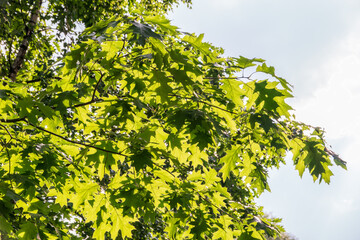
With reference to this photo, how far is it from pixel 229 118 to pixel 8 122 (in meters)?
1.81

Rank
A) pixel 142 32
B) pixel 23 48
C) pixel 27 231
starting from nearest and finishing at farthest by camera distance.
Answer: pixel 142 32, pixel 27 231, pixel 23 48

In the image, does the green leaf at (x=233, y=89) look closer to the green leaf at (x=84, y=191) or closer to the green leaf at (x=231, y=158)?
the green leaf at (x=231, y=158)

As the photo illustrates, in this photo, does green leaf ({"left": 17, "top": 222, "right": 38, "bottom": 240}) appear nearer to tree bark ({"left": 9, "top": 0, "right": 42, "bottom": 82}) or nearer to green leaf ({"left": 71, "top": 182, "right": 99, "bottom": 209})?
green leaf ({"left": 71, "top": 182, "right": 99, "bottom": 209})

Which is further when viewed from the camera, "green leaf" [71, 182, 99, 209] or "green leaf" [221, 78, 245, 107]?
"green leaf" [71, 182, 99, 209]

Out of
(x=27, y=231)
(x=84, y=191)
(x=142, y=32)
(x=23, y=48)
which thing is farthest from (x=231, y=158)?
(x=23, y=48)

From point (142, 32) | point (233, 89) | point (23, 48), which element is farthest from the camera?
point (23, 48)

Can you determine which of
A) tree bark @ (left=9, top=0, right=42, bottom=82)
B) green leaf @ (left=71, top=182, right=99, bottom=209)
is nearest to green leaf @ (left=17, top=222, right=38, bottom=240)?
green leaf @ (left=71, top=182, right=99, bottom=209)

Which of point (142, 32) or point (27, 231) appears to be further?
point (27, 231)

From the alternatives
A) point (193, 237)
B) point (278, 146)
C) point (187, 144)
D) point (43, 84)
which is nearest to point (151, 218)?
point (193, 237)

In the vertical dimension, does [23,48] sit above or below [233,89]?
above

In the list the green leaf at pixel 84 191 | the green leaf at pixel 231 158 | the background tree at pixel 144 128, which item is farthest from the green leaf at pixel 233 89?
the green leaf at pixel 84 191

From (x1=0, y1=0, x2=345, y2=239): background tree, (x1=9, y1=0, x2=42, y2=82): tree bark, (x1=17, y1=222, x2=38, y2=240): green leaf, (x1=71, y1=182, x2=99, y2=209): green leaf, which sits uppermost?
(x1=9, y1=0, x2=42, y2=82): tree bark

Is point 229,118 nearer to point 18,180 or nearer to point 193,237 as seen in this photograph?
point 193,237

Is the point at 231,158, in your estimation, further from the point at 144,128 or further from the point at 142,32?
the point at 142,32
